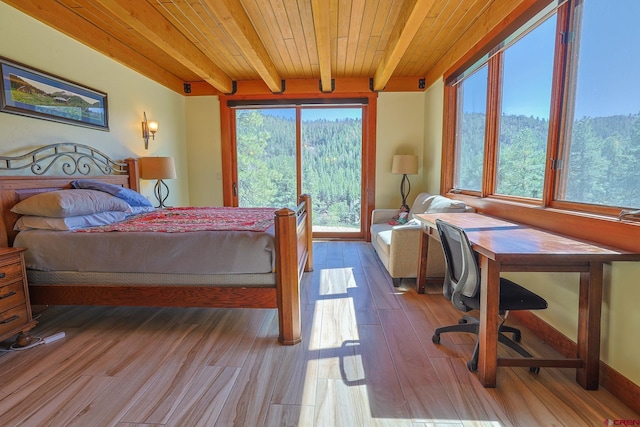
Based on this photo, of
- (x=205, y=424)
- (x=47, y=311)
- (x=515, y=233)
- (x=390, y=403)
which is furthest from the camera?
(x=47, y=311)

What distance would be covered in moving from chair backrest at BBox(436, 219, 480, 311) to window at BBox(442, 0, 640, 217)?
83cm

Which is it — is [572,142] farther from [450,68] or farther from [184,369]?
[184,369]

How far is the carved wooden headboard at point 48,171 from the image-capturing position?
223cm

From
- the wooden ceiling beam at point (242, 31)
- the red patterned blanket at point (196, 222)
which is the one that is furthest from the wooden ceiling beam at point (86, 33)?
the red patterned blanket at point (196, 222)

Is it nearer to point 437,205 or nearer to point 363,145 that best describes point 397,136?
point 363,145

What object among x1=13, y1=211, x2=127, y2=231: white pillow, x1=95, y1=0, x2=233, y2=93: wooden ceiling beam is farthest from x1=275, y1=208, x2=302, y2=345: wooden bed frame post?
x1=95, y1=0, x2=233, y2=93: wooden ceiling beam

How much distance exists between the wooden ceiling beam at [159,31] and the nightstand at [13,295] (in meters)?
1.90

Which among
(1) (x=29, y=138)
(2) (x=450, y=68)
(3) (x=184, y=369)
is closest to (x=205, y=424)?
(3) (x=184, y=369)

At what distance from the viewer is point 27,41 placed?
2479 mm

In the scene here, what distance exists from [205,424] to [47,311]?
2131mm

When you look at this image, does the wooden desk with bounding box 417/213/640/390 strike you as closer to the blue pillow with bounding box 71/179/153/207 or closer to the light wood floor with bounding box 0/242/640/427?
the light wood floor with bounding box 0/242/640/427

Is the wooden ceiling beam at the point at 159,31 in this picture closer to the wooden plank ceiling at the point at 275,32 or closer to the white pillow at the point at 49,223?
the wooden plank ceiling at the point at 275,32

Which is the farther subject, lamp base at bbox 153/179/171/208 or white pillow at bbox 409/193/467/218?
lamp base at bbox 153/179/171/208

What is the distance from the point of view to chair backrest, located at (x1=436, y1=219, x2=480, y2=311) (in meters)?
1.69
